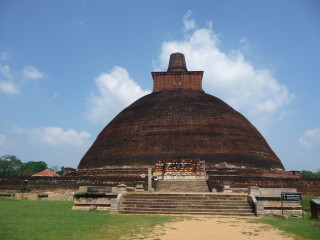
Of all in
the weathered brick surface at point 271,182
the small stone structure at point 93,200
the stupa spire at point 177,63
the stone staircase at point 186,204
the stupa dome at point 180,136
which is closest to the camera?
the stone staircase at point 186,204

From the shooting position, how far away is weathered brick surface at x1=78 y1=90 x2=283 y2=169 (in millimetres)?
20641

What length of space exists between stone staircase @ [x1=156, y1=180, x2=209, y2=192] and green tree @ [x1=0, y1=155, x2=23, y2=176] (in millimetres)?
46690

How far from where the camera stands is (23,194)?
57.0 ft

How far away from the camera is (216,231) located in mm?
6637

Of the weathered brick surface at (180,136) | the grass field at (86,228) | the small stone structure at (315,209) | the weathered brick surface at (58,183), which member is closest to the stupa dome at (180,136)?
the weathered brick surface at (180,136)

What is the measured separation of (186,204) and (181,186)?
571 cm

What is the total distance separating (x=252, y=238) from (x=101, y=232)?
3.12 metres

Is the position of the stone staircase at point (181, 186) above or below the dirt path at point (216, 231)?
above

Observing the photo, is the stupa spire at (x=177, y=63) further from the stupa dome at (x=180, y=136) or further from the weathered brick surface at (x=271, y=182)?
the weathered brick surface at (x=271, y=182)

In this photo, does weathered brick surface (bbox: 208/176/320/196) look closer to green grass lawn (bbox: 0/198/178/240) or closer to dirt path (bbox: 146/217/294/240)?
dirt path (bbox: 146/217/294/240)

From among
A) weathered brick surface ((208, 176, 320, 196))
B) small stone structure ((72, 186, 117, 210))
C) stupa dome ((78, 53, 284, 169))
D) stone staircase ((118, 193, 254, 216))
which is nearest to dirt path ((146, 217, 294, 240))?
stone staircase ((118, 193, 254, 216))

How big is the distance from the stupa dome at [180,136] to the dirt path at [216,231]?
41.0 ft

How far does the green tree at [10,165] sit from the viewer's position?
2133 inches

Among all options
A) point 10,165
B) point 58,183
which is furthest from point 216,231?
point 10,165
